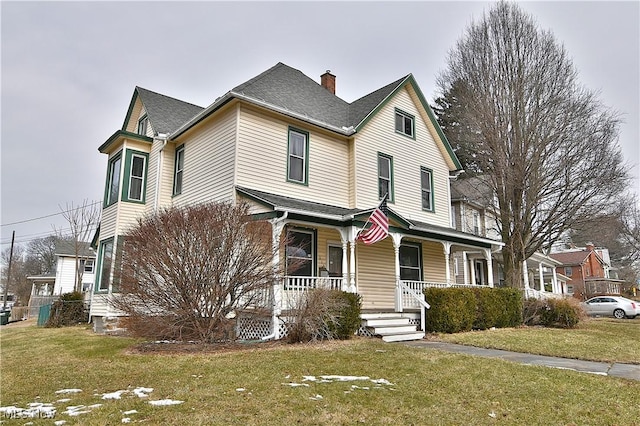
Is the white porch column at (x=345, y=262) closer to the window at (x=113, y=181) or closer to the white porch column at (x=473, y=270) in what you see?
the window at (x=113, y=181)

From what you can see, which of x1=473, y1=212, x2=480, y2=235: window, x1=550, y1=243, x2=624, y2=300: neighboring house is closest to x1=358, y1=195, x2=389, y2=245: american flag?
Result: x1=473, y1=212, x2=480, y2=235: window

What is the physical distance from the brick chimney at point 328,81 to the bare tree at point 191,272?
1141 cm

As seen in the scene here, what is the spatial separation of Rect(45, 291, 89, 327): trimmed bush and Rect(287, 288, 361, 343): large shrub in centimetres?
1209

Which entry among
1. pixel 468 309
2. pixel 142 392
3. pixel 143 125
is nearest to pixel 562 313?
pixel 468 309

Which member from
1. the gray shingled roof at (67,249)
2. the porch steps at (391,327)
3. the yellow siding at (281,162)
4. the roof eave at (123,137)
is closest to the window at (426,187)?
the yellow siding at (281,162)

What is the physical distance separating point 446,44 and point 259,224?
1808 cm

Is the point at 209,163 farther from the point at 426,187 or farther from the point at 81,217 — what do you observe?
the point at 81,217

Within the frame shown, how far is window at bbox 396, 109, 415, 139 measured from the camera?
1733 centimetres

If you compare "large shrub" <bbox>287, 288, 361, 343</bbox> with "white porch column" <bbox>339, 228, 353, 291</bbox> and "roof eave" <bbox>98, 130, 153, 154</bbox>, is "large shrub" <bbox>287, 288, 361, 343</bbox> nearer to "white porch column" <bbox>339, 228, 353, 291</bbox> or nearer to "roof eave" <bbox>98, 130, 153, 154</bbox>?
"white porch column" <bbox>339, 228, 353, 291</bbox>

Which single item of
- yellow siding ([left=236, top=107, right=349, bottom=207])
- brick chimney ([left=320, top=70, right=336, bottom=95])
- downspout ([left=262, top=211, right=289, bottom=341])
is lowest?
downspout ([left=262, top=211, right=289, bottom=341])

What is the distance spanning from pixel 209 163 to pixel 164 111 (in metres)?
5.39

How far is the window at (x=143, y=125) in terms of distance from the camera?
56.8 ft

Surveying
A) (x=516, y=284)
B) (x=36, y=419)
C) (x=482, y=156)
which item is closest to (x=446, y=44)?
(x=482, y=156)

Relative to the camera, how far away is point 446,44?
23266 mm
